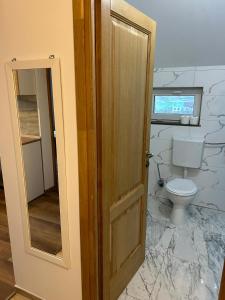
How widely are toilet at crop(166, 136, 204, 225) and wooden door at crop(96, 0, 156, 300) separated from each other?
797 millimetres

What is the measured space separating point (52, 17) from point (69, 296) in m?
1.70

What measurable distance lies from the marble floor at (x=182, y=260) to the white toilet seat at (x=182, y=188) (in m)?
0.44

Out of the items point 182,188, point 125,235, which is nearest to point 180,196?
point 182,188

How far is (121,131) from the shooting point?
1478mm

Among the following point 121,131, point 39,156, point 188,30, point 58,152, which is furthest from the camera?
point 188,30

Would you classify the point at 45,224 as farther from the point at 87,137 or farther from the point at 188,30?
the point at 188,30

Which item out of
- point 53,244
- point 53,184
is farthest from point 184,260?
point 53,184

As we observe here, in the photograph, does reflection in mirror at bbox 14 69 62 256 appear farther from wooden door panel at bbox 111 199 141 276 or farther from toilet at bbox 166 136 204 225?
toilet at bbox 166 136 204 225

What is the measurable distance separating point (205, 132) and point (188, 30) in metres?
1.20

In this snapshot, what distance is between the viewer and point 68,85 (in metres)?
1.18

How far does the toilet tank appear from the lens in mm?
2832

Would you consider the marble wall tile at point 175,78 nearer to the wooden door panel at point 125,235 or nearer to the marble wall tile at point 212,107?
the marble wall tile at point 212,107

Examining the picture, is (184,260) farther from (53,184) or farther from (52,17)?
(52,17)

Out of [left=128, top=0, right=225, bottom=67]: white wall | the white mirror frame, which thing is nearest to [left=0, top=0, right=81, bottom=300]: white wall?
the white mirror frame
